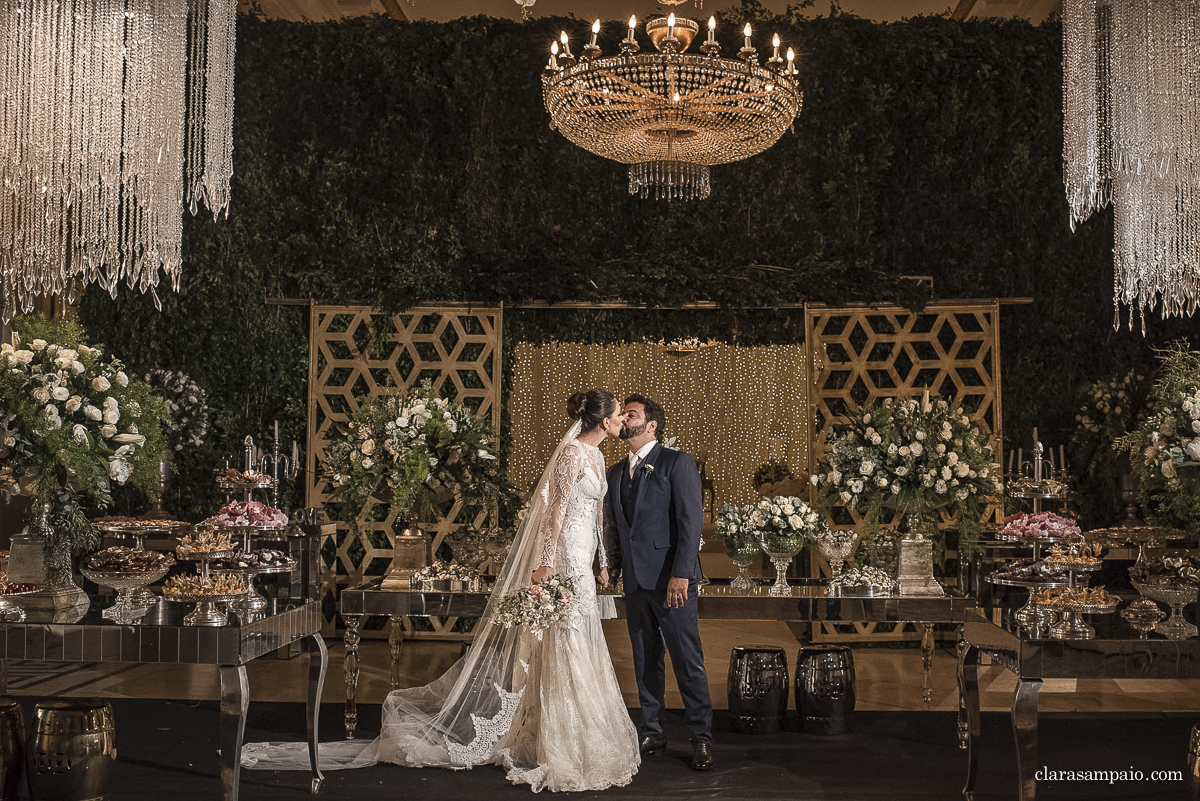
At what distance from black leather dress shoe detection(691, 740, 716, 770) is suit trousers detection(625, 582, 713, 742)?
3 cm

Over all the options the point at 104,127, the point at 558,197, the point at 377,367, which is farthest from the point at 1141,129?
the point at 377,367

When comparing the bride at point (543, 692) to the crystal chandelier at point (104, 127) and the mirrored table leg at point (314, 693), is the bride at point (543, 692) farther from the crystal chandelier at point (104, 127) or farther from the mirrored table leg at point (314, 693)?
the crystal chandelier at point (104, 127)

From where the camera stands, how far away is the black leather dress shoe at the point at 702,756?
4.85 meters

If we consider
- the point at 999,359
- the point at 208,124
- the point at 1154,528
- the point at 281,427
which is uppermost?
the point at 208,124

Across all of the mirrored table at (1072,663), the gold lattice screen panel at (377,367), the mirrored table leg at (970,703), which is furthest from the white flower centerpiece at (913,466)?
the gold lattice screen panel at (377,367)

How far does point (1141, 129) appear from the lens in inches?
163

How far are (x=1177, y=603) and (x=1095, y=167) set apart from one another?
1730 millimetres

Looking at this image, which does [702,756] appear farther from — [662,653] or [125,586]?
[125,586]

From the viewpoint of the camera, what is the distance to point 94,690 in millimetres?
6453

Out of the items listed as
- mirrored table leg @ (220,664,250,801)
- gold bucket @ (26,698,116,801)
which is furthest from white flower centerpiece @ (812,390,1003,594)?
gold bucket @ (26,698,116,801)

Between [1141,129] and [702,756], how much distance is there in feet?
10.2

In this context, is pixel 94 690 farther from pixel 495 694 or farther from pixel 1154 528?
pixel 1154 528

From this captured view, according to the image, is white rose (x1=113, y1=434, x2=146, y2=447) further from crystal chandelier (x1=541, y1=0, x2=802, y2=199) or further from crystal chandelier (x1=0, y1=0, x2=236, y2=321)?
crystal chandelier (x1=541, y1=0, x2=802, y2=199)

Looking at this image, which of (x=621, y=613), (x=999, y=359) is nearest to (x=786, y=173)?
→ (x=999, y=359)
